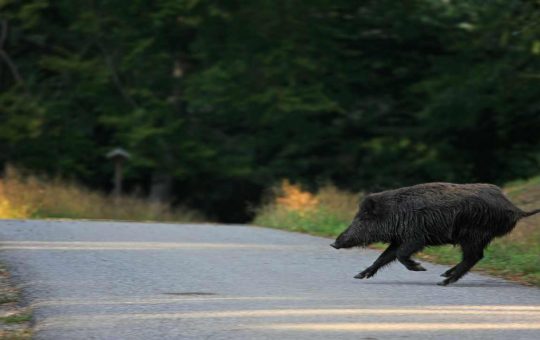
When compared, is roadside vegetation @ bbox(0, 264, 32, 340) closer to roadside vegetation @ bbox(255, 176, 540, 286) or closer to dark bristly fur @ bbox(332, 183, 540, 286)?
dark bristly fur @ bbox(332, 183, 540, 286)

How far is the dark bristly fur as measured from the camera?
1112 centimetres

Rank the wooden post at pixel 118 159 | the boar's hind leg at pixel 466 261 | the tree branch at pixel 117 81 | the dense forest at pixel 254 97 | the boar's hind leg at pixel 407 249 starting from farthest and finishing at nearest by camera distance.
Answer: the tree branch at pixel 117 81 → the dense forest at pixel 254 97 → the wooden post at pixel 118 159 → the boar's hind leg at pixel 407 249 → the boar's hind leg at pixel 466 261

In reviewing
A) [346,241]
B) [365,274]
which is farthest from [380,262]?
[346,241]

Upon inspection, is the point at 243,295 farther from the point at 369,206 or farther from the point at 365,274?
the point at 369,206

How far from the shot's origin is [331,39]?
3903cm

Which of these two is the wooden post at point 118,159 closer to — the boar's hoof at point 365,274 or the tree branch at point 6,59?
the tree branch at point 6,59

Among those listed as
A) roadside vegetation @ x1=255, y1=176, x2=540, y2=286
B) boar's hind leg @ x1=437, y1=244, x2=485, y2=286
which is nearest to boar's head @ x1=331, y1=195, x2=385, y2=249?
boar's hind leg @ x1=437, y1=244, x2=485, y2=286

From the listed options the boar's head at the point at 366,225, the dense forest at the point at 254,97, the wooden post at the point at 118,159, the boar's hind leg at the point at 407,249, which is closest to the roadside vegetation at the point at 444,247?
the boar's hind leg at the point at 407,249

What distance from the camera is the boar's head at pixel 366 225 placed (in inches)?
456

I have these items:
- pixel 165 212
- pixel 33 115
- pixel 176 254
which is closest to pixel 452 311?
pixel 176 254

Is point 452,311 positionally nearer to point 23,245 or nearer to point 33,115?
point 23,245

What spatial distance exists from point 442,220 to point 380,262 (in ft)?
2.46

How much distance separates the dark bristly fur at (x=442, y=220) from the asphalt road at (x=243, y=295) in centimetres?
28

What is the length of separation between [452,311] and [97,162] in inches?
1301
